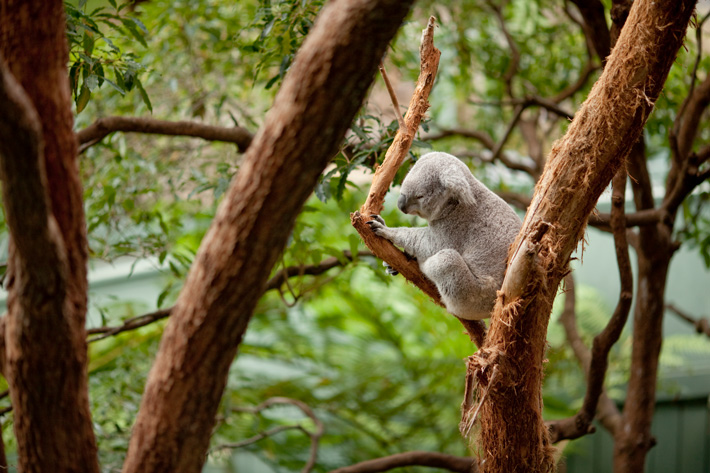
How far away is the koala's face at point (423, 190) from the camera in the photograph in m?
2.16

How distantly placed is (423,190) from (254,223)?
1167 millimetres

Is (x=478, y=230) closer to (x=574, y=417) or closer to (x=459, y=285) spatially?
(x=459, y=285)

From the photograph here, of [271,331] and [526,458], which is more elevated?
[526,458]

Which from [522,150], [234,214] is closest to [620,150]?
[234,214]

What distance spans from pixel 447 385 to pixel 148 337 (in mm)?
2313

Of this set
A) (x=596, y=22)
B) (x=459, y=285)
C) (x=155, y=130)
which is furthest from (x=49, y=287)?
(x=596, y=22)

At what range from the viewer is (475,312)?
2.09m

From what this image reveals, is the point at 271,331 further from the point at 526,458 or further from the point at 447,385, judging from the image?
the point at 526,458

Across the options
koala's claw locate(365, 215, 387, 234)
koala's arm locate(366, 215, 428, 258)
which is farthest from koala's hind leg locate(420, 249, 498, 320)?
koala's claw locate(365, 215, 387, 234)

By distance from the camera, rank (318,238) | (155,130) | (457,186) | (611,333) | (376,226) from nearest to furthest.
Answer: (376,226)
(457,186)
(611,333)
(155,130)
(318,238)

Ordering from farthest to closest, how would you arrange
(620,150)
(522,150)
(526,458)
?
(522,150) → (526,458) → (620,150)

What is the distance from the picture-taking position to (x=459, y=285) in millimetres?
2016

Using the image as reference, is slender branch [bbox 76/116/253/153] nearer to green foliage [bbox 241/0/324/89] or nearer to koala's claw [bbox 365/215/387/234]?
green foliage [bbox 241/0/324/89]

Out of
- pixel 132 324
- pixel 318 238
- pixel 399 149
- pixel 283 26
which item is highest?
pixel 283 26
